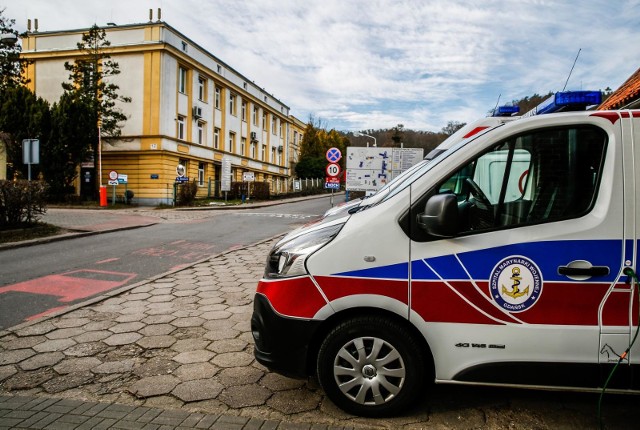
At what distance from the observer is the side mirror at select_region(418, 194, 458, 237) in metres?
2.72

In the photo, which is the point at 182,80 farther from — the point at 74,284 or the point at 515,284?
the point at 515,284

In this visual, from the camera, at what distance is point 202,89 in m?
38.5

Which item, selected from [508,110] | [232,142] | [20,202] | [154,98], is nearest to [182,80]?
[154,98]

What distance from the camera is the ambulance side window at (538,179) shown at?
9.26 ft

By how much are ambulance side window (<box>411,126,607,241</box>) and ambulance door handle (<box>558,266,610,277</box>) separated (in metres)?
0.32

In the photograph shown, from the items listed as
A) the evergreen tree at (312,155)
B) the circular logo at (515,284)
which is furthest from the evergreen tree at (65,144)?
the evergreen tree at (312,155)

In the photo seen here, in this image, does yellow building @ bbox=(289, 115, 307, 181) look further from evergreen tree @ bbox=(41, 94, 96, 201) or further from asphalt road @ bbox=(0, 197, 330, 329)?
asphalt road @ bbox=(0, 197, 330, 329)

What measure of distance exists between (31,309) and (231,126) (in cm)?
4003

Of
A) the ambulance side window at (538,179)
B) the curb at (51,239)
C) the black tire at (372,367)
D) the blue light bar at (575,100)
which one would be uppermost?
the blue light bar at (575,100)

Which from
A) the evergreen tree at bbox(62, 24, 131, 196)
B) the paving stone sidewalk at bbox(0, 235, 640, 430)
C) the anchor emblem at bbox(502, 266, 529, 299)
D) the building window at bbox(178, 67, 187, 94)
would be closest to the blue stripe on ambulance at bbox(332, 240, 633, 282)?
the anchor emblem at bbox(502, 266, 529, 299)

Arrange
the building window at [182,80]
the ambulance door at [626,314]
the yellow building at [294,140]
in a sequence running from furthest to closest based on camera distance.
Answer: the yellow building at [294,140], the building window at [182,80], the ambulance door at [626,314]

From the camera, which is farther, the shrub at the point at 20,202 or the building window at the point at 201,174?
the building window at the point at 201,174

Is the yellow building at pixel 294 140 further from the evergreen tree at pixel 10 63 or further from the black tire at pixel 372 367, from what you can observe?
the black tire at pixel 372 367

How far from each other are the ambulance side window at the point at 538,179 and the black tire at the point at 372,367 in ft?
2.23
